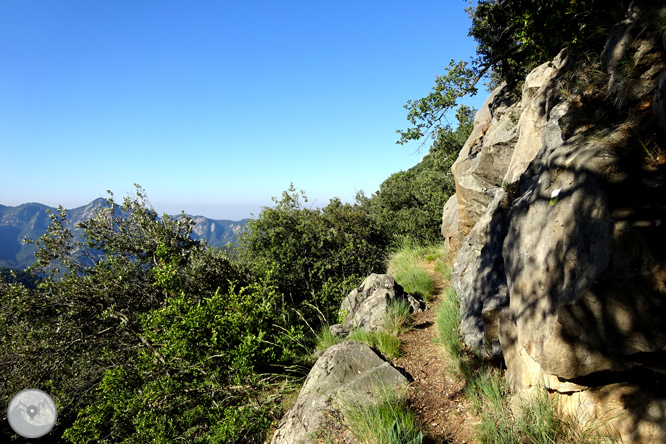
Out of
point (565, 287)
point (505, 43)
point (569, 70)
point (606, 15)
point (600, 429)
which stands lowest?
point (600, 429)

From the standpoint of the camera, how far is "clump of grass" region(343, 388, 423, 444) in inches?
117

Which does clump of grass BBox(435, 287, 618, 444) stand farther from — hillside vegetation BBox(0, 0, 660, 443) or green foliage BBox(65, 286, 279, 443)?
green foliage BBox(65, 286, 279, 443)

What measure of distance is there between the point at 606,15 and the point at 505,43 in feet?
13.6

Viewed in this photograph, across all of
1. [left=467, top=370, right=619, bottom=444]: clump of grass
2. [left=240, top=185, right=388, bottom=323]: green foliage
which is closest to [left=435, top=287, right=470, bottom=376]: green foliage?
[left=467, top=370, right=619, bottom=444]: clump of grass

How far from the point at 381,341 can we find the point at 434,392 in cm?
146

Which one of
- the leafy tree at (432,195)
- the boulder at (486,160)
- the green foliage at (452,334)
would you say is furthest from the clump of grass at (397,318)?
the leafy tree at (432,195)

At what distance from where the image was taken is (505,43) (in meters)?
8.01

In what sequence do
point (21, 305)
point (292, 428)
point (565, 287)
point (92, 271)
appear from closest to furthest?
point (565, 287)
point (292, 428)
point (21, 305)
point (92, 271)

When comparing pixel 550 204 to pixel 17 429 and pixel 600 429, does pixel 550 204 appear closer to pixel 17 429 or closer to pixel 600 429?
pixel 600 429

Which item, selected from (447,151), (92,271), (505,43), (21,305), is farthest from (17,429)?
Answer: (447,151)

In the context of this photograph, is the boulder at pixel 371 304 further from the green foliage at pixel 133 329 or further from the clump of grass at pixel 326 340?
the green foliage at pixel 133 329

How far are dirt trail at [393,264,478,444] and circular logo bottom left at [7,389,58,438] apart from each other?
27.7 feet

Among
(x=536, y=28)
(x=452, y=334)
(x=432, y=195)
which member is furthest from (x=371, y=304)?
(x=432, y=195)

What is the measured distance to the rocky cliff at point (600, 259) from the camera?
222cm
